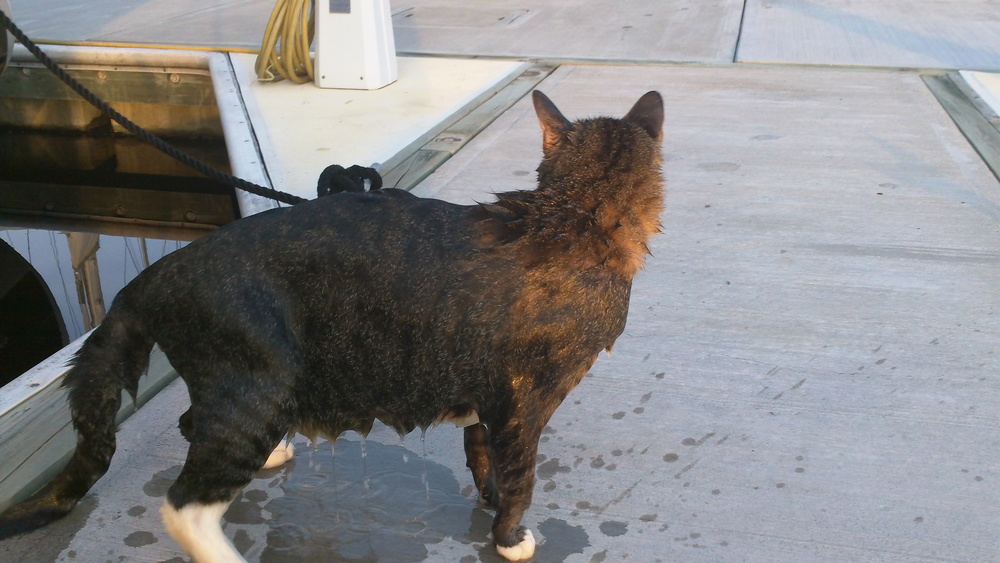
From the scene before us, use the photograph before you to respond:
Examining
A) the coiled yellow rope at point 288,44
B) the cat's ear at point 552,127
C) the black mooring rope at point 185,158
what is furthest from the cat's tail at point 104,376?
the coiled yellow rope at point 288,44

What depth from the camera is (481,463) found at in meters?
2.84

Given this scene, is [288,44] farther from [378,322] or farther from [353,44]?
[378,322]

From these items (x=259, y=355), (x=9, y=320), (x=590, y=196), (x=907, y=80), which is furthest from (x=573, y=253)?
(x=907, y=80)

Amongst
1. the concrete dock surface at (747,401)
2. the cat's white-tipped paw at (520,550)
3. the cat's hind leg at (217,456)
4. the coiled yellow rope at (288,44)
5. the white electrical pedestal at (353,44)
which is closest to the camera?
the cat's hind leg at (217,456)

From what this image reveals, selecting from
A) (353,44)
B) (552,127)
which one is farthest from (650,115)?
(353,44)

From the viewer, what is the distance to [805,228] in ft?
15.9

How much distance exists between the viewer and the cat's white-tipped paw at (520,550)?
2596 mm

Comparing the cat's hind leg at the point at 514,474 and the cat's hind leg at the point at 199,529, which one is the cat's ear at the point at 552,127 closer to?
the cat's hind leg at the point at 514,474

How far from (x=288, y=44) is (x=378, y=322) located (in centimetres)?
551

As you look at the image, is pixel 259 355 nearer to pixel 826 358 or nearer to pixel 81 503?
pixel 81 503

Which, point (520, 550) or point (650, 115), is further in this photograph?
point (650, 115)

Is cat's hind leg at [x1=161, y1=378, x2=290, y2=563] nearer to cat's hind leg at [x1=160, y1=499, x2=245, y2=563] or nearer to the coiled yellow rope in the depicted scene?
cat's hind leg at [x1=160, y1=499, x2=245, y2=563]

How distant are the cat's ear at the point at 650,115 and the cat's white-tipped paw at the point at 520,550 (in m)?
1.21

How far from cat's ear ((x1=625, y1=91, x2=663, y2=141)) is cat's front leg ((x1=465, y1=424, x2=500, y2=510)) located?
1012 mm
